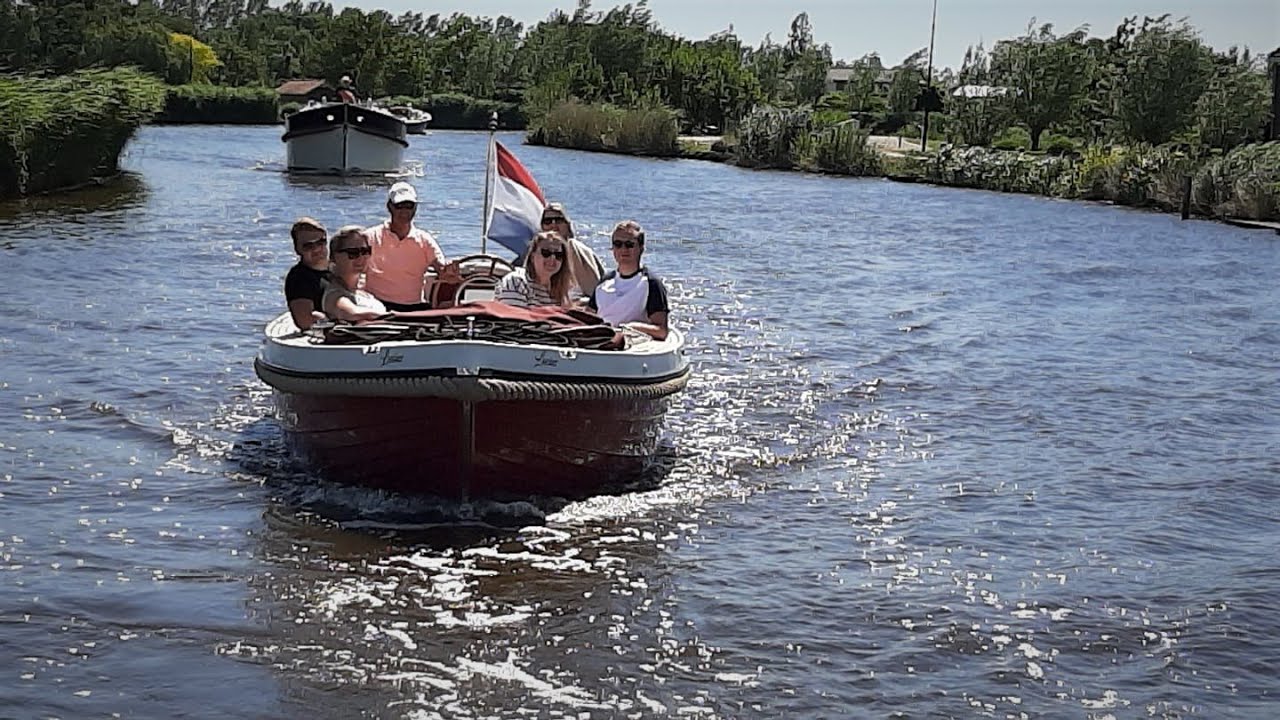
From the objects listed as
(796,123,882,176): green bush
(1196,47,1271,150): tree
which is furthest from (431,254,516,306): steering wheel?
(796,123,882,176): green bush

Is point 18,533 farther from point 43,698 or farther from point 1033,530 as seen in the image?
point 1033,530

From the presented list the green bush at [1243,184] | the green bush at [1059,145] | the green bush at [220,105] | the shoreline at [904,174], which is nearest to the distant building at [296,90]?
the green bush at [220,105]

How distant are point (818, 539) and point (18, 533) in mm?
3959

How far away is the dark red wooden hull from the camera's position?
25.2ft

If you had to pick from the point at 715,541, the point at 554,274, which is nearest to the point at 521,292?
the point at 554,274

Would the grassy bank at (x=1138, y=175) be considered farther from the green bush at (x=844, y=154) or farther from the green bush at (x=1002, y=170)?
the green bush at (x=844, y=154)

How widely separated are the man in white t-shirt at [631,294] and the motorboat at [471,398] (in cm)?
Result: 60

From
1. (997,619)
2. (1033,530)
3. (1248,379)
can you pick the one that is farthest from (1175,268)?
(997,619)

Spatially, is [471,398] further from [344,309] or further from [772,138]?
[772,138]

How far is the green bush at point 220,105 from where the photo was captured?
6956 centimetres

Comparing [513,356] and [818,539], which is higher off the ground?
[513,356]

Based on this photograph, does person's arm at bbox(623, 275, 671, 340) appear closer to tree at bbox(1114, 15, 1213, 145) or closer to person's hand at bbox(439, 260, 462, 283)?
person's hand at bbox(439, 260, 462, 283)

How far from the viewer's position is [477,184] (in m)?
35.7

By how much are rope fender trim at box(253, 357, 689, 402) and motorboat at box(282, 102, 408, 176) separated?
30702 mm
